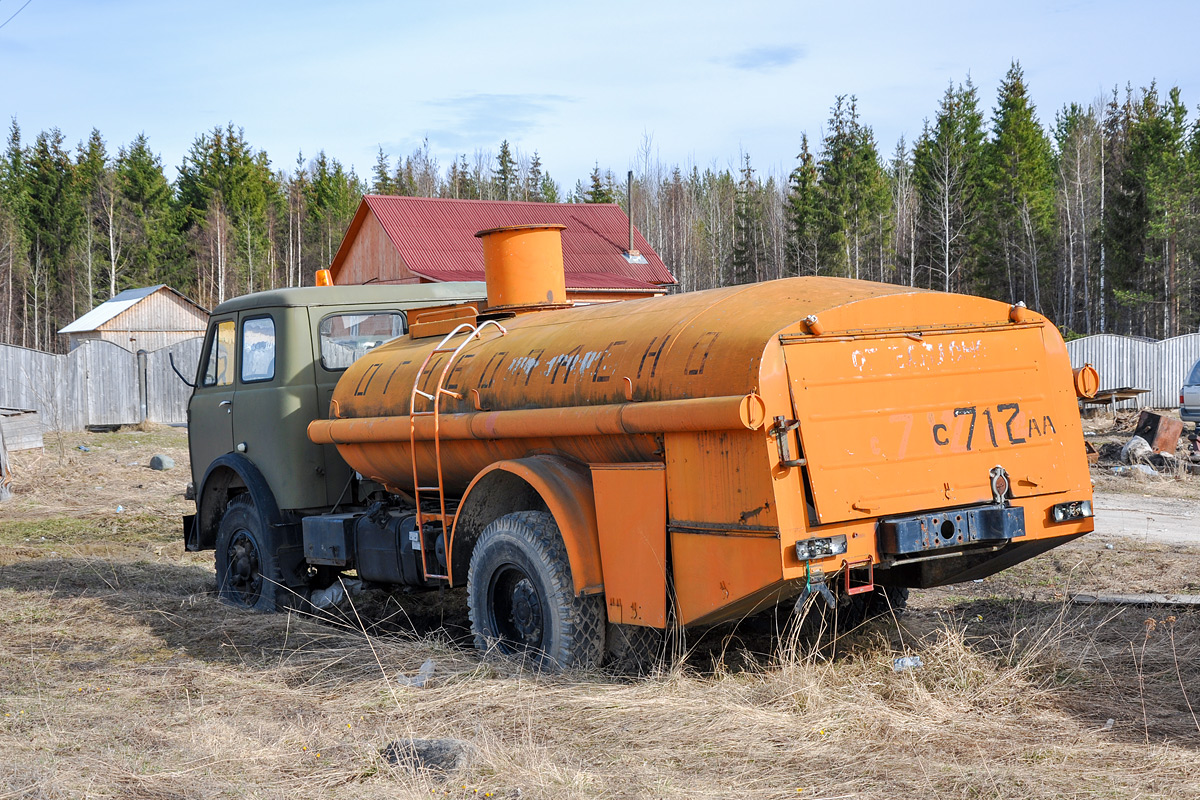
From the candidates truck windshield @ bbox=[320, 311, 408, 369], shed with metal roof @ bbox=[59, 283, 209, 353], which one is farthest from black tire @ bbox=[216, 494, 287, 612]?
shed with metal roof @ bbox=[59, 283, 209, 353]

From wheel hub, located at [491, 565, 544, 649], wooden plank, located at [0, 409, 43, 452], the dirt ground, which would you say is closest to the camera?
the dirt ground

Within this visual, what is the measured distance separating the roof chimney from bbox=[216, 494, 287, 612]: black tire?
247 centimetres

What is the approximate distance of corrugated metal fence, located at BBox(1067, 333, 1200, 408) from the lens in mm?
29094

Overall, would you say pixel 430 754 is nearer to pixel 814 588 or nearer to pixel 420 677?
pixel 420 677

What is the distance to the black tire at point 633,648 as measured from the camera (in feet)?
18.6

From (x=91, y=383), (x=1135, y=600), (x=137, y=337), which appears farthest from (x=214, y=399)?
(x=137, y=337)

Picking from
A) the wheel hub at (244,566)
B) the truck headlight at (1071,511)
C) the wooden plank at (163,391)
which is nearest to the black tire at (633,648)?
the truck headlight at (1071,511)

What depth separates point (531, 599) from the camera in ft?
19.4

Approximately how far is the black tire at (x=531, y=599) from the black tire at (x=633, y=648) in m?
0.10

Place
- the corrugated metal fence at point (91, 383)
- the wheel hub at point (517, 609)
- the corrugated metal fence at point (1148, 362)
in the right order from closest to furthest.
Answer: the wheel hub at point (517, 609) < the corrugated metal fence at point (91, 383) < the corrugated metal fence at point (1148, 362)

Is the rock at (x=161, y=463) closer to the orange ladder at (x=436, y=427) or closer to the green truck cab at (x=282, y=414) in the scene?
the green truck cab at (x=282, y=414)

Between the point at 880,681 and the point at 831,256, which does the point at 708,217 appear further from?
the point at 880,681

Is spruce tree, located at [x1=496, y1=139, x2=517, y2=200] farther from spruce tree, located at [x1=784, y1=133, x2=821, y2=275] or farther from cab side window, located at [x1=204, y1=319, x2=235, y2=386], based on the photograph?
cab side window, located at [x1=204, y1=319, x2=235, y2=386]

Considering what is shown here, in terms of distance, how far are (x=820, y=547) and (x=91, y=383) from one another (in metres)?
24.2
